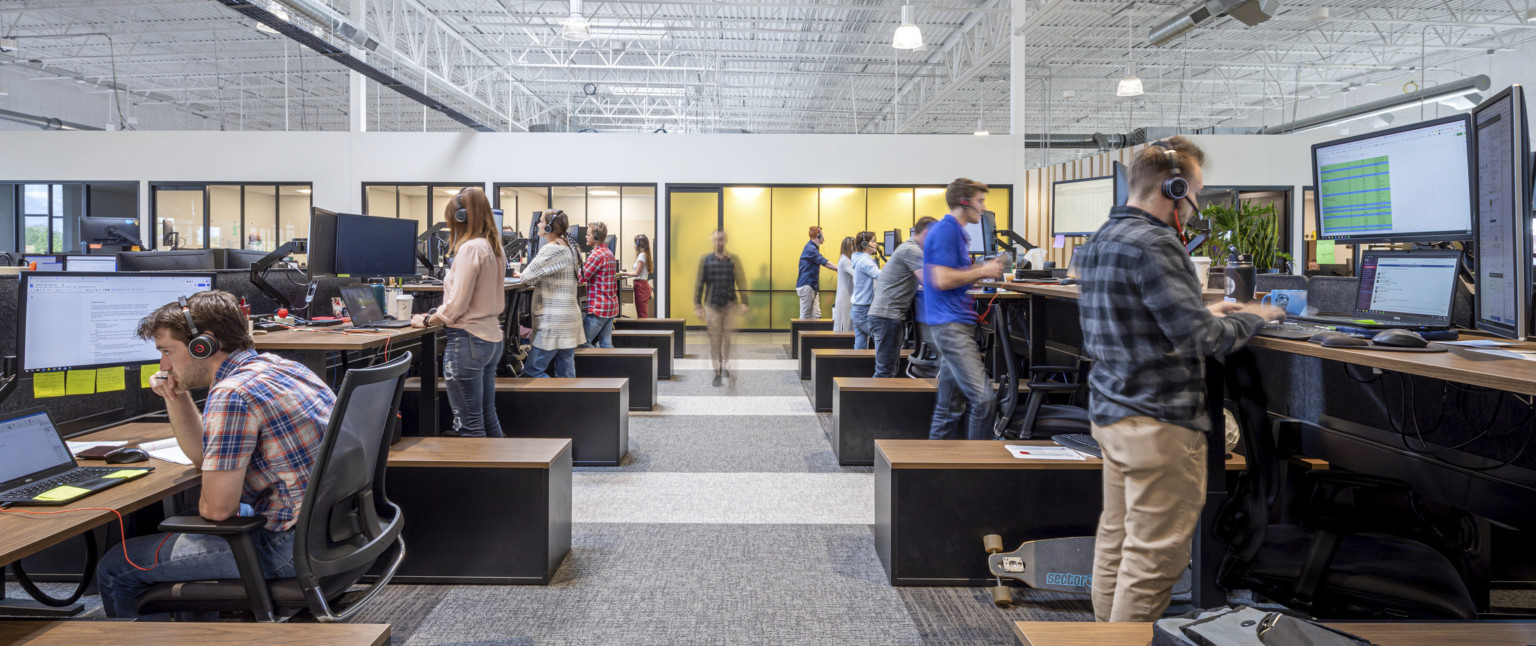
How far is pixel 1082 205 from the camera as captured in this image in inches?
193

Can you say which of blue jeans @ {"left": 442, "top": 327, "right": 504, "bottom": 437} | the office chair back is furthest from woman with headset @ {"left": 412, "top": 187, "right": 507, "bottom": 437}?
the office chair back

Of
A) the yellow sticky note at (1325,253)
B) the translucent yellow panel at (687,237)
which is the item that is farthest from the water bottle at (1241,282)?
the translucent yellow panel at (687,237)

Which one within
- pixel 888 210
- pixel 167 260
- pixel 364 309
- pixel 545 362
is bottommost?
pixel 545 362

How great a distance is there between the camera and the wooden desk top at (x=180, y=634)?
120cm

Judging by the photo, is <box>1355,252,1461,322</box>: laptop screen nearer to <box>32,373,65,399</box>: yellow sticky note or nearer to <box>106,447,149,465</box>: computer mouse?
<box>106,447,149,465</box>: computer mouse

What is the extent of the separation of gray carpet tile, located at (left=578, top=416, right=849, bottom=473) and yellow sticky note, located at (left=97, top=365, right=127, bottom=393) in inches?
84.5

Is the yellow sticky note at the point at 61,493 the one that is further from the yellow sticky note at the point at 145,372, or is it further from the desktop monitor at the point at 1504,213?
the desktop monitor at the point at 1504,213

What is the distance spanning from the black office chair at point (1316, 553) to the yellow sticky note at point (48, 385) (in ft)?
9.61

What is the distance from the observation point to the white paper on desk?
2.50m

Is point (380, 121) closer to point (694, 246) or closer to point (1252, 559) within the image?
point (694, 246)

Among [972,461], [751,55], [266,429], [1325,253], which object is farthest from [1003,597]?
[751,55]

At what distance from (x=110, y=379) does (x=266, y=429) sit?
88 centimetres

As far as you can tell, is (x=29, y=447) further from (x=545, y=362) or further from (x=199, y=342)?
(x=545, y=362)

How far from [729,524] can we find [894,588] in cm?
86
